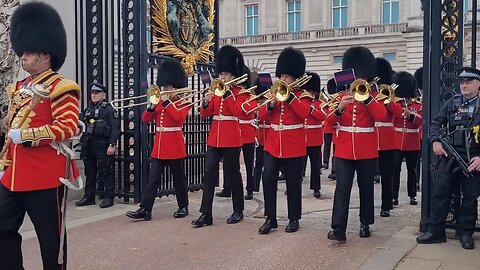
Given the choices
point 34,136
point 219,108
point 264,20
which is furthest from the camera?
point 264,20

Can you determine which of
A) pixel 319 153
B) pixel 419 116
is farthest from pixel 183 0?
pixel 419 116

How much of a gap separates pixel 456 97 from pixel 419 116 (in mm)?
2645

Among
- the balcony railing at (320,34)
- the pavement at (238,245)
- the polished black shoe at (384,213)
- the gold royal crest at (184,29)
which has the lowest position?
the pavement at (238,245)

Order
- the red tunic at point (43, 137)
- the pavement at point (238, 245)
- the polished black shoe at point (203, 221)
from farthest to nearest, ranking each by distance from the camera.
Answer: the polished black shoe at point (203, 221) < the pavement at point (238, 245) < the red tunic at point (43, 137)

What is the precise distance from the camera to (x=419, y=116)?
8039 millimetres

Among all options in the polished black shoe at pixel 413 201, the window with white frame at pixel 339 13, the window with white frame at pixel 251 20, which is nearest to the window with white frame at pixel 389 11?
the window with white frame at pixel 339 13

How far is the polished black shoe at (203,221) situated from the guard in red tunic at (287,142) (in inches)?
27.5

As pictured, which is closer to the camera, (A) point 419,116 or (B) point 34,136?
(B) point 34,136

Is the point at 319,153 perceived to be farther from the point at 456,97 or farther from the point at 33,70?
the point at 33,70

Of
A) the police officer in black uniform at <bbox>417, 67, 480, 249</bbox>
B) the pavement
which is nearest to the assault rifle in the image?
the police officer in black uniform at <bbox>417, 67, 480, 249</bbox>

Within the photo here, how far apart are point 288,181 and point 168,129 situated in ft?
5.39

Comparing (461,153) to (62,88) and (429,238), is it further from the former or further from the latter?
(62,88)

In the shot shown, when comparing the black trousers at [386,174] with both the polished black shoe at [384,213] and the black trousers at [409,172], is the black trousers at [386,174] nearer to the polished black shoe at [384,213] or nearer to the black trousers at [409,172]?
the polished black shoe at [384,213]

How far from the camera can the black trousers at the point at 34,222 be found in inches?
147
